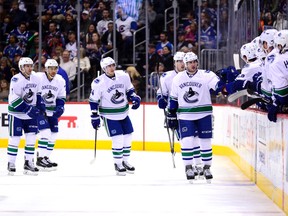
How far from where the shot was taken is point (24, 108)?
9656 mm

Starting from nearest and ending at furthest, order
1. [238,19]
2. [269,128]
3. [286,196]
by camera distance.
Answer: [286,196] < [269,128] < [238,19]

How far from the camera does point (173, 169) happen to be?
10.6m

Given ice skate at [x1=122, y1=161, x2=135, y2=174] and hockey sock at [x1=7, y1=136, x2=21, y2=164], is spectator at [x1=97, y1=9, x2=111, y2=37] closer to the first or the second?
ice skate at [x1=122, y1=161, x2=135, y2=174]

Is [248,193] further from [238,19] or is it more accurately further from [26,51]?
[26,51]

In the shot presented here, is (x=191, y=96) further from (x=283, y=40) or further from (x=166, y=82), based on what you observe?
(x=283, y=40)

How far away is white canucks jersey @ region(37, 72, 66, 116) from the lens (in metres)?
10.5

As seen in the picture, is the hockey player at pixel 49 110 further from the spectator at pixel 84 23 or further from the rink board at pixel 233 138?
the spectator at pixel 84 23

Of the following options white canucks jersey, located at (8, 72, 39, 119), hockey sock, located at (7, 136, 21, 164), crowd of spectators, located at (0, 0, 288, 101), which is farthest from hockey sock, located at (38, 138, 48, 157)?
crowd of spectators, located at (0, 0, 288, 101)

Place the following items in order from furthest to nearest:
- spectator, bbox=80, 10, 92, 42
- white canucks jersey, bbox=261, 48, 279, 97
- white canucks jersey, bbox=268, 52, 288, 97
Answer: spectator, bbox=80, 10, 92, 42, white canucks jersey, bbox=261, 48, 279, 97, white canucks jersey, bbox=268, 52, 288, 97

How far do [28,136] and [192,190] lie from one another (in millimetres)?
2571

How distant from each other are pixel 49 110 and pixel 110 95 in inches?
40.5

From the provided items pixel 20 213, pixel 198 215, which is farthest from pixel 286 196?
pixel 20 213

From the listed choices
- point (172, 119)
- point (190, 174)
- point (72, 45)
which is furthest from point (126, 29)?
point (190, 174)

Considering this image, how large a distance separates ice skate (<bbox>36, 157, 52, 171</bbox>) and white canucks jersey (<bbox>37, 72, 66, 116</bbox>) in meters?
0.61
